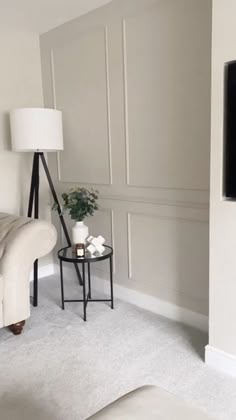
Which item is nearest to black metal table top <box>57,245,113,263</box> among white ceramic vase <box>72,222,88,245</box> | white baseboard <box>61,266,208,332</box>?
white ceramic vase <box>72,222,88,245</box>

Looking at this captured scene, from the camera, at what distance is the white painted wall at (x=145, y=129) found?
2.37m

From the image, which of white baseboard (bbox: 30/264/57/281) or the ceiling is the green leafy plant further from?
the ceiling

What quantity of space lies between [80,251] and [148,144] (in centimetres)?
93

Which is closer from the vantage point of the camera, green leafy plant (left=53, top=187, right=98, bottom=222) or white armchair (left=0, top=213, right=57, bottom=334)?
white armchair (left=0, top=213, right=57, bottom=334)

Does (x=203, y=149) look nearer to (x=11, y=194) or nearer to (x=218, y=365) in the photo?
(x=218, y=365)

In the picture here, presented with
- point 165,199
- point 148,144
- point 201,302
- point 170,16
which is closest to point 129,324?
point 201,302

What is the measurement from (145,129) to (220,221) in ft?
3.40

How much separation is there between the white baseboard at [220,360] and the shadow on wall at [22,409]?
90cm

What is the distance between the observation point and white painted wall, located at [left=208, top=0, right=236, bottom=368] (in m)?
1.78

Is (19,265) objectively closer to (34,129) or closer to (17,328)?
(17,328)

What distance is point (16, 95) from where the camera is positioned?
3.36 m

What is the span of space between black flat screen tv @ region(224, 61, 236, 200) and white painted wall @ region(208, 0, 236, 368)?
3cm

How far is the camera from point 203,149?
2344 millimetres

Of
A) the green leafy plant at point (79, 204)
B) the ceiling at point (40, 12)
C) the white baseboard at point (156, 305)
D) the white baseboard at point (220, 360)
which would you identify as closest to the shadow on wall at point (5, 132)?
the ceiling at point (40, 12)
